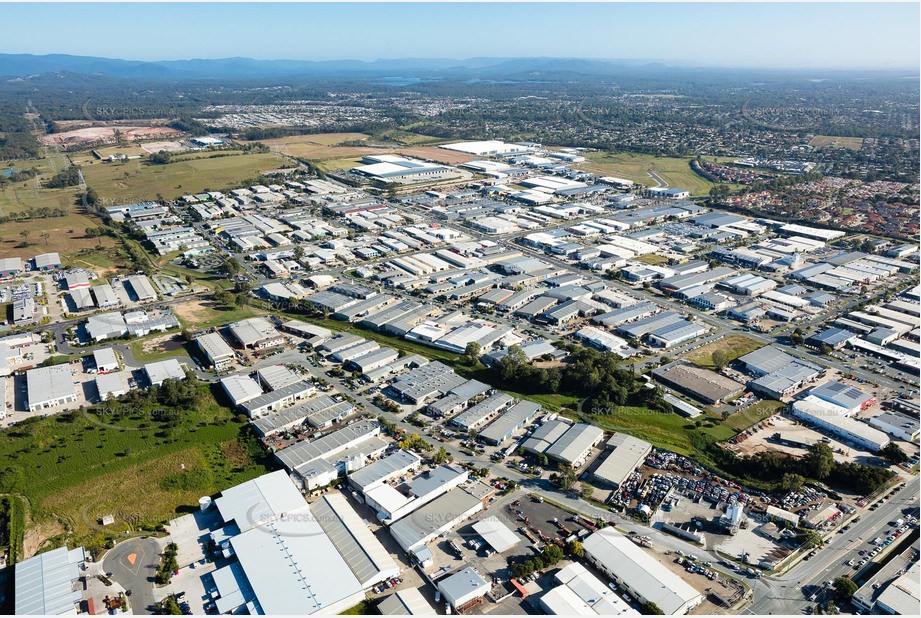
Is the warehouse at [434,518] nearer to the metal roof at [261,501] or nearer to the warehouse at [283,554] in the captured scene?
the warehouse at [283,554]

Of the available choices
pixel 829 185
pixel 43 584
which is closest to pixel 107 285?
pixel 43 584

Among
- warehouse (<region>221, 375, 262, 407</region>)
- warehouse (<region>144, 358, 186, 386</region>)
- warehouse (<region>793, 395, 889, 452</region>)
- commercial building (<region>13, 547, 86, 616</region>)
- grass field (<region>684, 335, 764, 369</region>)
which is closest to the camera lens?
commercial building (<region>13, 547, 86, 616</region>)

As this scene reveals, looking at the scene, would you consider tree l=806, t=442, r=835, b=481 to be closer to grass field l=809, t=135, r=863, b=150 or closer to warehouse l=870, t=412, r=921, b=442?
warehouse l=870, t=412, r=921, b=442

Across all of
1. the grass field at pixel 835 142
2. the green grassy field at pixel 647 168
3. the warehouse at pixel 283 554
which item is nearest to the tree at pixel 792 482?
the warehouse at pixel 283 554

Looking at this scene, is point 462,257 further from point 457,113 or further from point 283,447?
point 457,113

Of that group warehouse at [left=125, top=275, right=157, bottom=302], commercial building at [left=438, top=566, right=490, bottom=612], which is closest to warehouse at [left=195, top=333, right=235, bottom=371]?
warehouse at [left=125, top=275, right=157, bottom=302]

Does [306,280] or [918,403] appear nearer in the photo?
[918,403]

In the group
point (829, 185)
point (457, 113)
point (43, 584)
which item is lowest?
point (43, 584)
